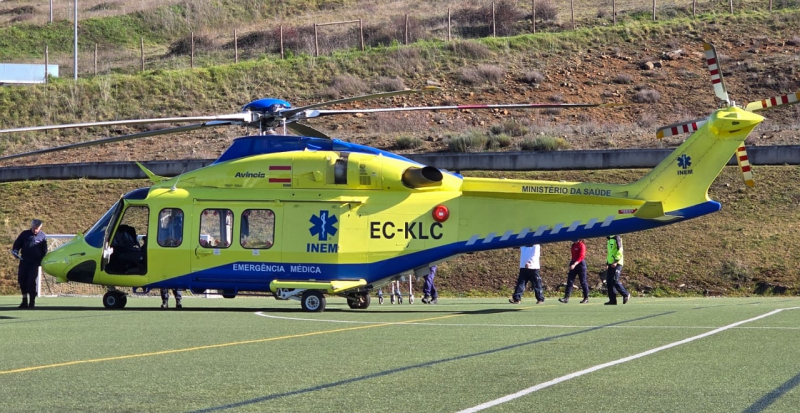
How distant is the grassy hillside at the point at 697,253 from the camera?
30.9 m

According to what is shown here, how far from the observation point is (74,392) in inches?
318

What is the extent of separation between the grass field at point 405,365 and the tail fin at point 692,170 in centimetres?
312

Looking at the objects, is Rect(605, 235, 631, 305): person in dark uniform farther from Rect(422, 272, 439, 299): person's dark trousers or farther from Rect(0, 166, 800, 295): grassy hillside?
Rect(0, 166, 800, 295): grassy hillside

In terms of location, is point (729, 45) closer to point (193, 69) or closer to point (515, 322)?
point (193, 69)

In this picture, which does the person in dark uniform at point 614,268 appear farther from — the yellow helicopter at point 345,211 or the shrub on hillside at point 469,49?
the shrub on hillside at point 469,49

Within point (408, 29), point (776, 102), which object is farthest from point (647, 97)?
point (776, 102)

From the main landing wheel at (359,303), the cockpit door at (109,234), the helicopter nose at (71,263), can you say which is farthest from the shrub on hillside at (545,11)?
the helicopter nose at (71,263)

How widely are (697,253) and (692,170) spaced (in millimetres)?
14565

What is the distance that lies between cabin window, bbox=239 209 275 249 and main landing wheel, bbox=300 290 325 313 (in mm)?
1267

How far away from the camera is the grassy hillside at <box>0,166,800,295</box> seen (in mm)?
30875

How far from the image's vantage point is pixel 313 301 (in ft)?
62.0

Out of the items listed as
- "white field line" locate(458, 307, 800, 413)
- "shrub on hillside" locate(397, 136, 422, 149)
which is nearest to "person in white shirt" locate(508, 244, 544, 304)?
"white field line" locate(458, 307, 800, 413)

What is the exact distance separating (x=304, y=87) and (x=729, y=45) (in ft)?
82.4

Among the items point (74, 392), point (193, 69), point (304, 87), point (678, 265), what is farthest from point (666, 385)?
point (193, 69)
